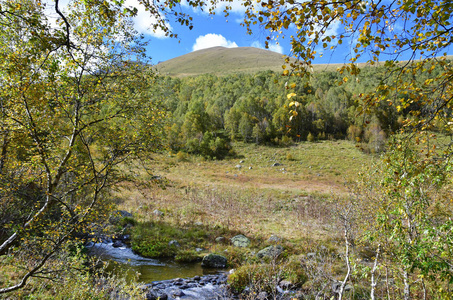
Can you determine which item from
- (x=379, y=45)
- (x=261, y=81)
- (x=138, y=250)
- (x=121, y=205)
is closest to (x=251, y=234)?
(x=138, y=250)

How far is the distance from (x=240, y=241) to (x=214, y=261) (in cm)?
248

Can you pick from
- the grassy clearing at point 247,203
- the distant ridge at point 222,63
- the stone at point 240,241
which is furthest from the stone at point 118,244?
the distant ridge at point 222,63

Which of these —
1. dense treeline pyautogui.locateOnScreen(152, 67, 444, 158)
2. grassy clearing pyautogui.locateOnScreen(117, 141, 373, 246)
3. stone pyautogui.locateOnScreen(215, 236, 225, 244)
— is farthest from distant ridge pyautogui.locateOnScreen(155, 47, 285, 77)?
stone pyautogui.locateOnScreen(215, 236, 225, 244)

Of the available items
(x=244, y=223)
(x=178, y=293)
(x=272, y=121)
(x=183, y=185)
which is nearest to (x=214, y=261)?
(x=178, y=293)

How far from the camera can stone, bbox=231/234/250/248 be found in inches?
550

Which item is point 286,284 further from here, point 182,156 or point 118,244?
point 182,156

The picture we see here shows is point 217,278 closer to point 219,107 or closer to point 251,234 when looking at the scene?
point 251,234

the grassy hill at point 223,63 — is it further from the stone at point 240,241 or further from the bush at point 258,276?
the bush at point 258,276

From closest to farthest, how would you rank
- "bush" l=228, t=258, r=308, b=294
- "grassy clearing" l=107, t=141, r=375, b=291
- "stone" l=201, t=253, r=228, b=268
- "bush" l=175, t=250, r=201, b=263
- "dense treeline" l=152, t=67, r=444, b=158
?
"grassy clearing" l=107, t=141, r=375, b=291 → "bush" l=228, t=258, r=308, b=294 → "stone" l=201, t=253, r=228, b=268 → "bush" l=175, t=250, r=201, b=263 → "dense treeline" l=152, t=67, r=444, b=158

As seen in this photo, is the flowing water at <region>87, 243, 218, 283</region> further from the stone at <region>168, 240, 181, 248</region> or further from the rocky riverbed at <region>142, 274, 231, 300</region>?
the stone at <region>168, 240, 181, 248</region>

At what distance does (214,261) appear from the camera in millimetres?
12250

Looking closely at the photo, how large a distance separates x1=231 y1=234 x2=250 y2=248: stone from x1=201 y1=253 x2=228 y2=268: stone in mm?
1768

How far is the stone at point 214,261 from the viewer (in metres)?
12.1

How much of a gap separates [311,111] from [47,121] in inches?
2686
